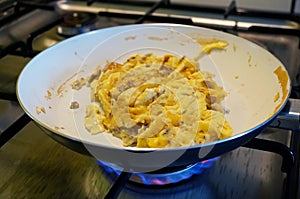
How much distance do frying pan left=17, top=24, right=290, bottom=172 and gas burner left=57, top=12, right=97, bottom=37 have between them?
15 centimetres

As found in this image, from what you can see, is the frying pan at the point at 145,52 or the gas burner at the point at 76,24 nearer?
the frying pan at the point at 145,52

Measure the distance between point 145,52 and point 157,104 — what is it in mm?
179

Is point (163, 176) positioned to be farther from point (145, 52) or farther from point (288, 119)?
point (145, 52)

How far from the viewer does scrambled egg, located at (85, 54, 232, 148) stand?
496mm

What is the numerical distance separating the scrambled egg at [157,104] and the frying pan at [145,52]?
0.06 ft

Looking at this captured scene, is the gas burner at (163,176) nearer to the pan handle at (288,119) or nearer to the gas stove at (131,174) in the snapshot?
the gas stove at (131,174)

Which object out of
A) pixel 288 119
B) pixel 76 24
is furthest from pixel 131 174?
pixel 76 24

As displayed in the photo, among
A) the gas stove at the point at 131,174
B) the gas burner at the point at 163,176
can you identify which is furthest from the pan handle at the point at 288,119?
the gas burner at the point at 163,176

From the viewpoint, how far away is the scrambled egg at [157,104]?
1.63ft

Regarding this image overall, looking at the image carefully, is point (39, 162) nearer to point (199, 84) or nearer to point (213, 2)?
point (199, 84)

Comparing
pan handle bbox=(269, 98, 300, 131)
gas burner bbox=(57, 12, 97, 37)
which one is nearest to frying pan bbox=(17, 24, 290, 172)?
pan handle bbox=(269, 98, 300, 131)

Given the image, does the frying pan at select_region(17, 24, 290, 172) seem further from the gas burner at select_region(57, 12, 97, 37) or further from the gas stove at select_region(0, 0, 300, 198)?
the gas burner at select_region(57, 12, 97, 37)

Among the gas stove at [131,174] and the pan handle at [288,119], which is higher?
the pan handle at [288,119]

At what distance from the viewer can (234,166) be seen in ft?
1.72
